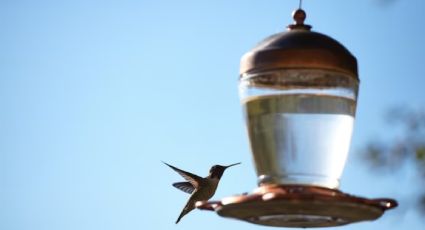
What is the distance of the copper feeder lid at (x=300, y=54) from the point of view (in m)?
3.64

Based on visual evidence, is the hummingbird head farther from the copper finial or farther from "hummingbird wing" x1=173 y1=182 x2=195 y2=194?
the copper finial

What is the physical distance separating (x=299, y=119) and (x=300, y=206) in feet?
2.25

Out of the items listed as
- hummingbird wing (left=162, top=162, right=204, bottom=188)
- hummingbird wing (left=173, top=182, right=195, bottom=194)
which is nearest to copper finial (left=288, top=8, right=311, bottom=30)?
hummingbird wing (left=162, top=162, right=204, bottom=188)

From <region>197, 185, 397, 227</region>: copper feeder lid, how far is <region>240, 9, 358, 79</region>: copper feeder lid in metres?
0.54

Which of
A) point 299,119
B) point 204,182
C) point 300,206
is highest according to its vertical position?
point 204,182

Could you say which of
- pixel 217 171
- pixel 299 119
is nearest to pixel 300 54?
pixel 299 119

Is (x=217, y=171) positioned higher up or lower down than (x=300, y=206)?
higher up

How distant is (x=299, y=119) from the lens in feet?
12.8

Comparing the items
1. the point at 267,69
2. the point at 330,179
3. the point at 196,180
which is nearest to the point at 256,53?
the point at 267,69

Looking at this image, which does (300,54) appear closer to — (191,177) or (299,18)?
(299,18)

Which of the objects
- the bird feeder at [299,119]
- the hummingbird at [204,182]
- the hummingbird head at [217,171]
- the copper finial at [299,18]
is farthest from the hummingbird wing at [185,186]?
the copper finial at [299,18]

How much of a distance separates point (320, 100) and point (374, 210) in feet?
2.27

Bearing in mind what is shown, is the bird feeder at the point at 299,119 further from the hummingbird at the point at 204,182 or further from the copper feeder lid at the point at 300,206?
the hummingbird at the point at 204,182

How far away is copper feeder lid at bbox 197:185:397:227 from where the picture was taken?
329 cm
